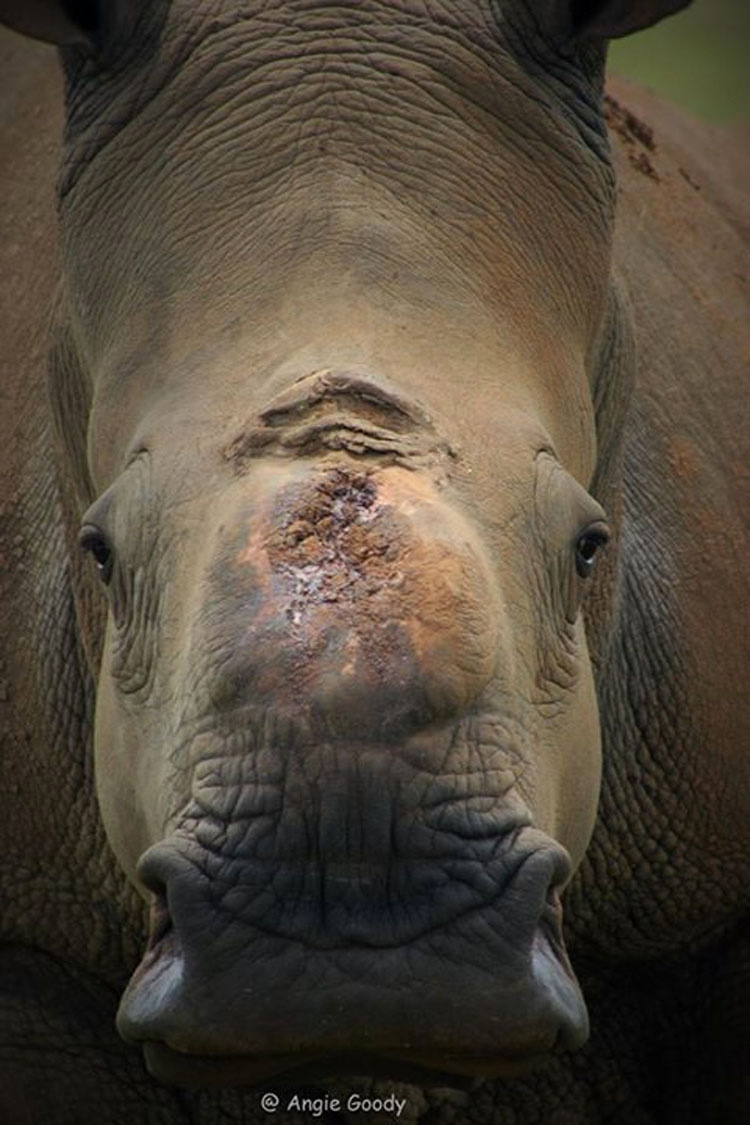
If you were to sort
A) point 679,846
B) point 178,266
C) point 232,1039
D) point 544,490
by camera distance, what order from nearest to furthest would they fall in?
point 232,1039
point 544,490
point 178,266
point 679,846

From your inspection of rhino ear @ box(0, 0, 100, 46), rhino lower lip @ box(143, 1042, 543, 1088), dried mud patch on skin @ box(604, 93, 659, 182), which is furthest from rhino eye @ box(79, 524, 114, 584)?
dried mud patch on skin @ box(604, 93, 659, 182)

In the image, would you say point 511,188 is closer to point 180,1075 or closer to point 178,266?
point 178,266

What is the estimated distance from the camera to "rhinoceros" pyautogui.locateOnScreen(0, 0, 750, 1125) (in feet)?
18.7

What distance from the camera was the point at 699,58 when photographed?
19766 millimetres

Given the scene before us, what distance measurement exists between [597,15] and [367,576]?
220 cm

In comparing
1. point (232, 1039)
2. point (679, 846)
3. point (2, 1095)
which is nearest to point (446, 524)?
point (232, 1039)

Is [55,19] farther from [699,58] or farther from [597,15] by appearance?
[699,58]

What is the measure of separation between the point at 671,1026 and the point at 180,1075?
8.88ft

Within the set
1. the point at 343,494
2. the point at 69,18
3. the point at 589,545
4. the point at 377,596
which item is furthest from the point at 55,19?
the point at 377,596

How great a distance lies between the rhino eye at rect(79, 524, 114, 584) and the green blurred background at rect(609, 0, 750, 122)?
423 inches

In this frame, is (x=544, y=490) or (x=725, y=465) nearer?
(x=544, y=490)

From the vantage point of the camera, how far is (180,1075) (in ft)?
19.5

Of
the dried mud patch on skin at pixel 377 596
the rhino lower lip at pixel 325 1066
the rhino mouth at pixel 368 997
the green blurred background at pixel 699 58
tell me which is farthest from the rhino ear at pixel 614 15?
the green blurred background at pixel 699 58

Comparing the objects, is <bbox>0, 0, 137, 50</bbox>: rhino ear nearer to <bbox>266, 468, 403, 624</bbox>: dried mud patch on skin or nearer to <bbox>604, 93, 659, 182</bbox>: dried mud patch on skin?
<bbox>266, 468, 403, 624</bbox>: dried mud patch on skin
